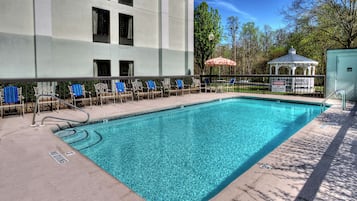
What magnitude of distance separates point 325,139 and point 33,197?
4.93 meters

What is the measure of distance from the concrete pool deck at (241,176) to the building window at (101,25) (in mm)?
7253

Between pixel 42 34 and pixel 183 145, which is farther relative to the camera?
pixel 42 34

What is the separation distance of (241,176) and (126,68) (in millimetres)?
10724

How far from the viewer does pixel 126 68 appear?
1286cm

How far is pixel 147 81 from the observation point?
11203 mm

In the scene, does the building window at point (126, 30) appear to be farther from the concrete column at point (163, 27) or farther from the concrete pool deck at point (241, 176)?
the concrete pool deck at point (241, 176)

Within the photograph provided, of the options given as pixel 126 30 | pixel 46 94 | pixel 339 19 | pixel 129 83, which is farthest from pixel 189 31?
pixel 46 94

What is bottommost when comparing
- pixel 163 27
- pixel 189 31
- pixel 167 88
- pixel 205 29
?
pixel 167 88

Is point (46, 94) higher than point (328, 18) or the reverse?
the reverse

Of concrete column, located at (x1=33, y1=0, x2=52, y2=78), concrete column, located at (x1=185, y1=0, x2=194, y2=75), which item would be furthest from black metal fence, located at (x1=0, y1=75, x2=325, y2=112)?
concrete column, located at (x1=185, y1=0, x2=194, y2=75)

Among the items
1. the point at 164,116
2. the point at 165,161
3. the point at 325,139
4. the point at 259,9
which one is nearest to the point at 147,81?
the point at 164,116

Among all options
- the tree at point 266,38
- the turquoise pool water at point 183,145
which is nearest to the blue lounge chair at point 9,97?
the turquoise pool water at point 183,145

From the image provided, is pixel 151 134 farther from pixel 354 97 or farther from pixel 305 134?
pixel 354 97

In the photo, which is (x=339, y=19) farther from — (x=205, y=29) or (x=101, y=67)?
(x=101, y=67)
